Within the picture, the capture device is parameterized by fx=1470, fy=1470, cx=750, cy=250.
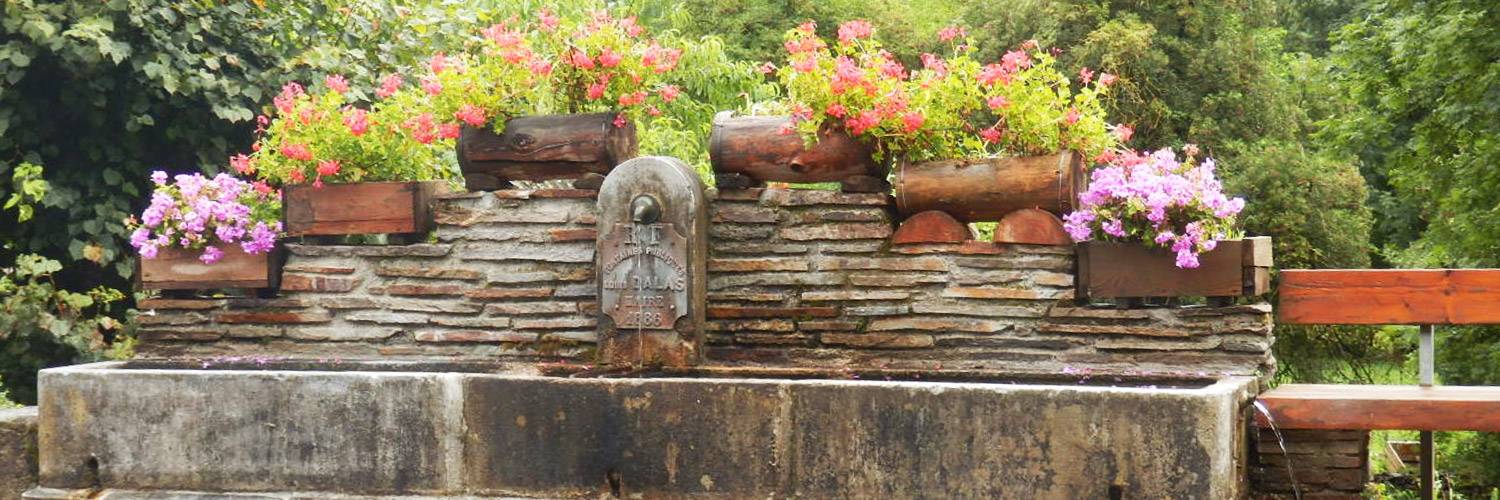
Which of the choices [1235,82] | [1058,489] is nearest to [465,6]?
[1058,489]

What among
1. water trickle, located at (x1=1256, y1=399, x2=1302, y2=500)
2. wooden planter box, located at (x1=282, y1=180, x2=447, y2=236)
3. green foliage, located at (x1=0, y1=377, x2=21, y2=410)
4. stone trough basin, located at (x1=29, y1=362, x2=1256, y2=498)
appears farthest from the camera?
green foliage, located at (x1=0, y1=377, x2=21, y2=410)

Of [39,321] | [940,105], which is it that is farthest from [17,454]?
[940,105]

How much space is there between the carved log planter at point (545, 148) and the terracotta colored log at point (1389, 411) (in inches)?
96.5

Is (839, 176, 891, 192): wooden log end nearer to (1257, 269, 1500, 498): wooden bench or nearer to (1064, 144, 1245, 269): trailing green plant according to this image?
(1064, 144, 1245, 269): trailing green plant

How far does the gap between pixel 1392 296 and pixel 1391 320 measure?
0.26 feet

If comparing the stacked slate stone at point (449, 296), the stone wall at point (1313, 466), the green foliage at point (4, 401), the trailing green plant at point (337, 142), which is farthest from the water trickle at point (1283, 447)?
the green foliage at point (4, 401)

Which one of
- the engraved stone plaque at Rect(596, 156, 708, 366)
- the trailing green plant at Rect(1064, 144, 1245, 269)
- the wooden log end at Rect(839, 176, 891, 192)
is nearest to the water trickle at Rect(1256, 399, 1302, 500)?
the trailing green plant at Rect(1064, 144, 1245, 269)

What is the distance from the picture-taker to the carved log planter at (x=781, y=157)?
518 centimetres

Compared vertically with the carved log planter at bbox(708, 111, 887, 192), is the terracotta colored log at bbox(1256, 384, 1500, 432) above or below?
below

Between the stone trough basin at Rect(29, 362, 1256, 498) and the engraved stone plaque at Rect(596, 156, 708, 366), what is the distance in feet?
1.08

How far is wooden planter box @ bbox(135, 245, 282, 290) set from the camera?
18.6 ft

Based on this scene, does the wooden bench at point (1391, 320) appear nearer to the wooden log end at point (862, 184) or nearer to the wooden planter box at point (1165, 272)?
the wooden planter box at point (1165, 272)

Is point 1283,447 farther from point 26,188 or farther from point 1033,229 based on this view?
point 26,188

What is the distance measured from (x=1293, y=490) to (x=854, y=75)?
2013 mm
